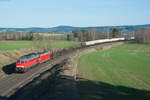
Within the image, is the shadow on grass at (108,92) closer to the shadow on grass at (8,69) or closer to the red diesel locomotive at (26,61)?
the red diesel locomotive at (26,61)

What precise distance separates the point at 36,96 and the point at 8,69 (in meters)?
20.2

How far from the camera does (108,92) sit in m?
20.6

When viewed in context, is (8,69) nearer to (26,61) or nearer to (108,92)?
(26,61)

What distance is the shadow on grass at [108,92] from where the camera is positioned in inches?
742

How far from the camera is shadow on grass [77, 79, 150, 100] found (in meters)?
18.9

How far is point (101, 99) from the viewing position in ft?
59.8

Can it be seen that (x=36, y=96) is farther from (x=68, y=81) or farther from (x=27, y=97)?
(x=68, y=81)

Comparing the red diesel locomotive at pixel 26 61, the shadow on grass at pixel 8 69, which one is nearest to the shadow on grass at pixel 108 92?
the red diesel locomotive at pixel 26 61

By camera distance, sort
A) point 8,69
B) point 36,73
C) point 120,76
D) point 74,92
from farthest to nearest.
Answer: point 8,69, point 36,73, point 120,76, point 74,92

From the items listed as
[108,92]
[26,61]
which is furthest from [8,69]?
[108,92]

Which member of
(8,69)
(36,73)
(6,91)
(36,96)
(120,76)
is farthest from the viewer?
(8,69)

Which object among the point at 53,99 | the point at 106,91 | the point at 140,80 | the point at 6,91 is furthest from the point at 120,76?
the point at 6,91

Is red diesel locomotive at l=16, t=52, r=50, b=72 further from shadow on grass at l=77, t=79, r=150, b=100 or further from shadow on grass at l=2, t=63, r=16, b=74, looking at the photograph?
shadow on grass at l=77, t=79, r=150, b=100

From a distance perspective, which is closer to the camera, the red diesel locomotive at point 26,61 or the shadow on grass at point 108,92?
the shadow on grass at point 108,92
